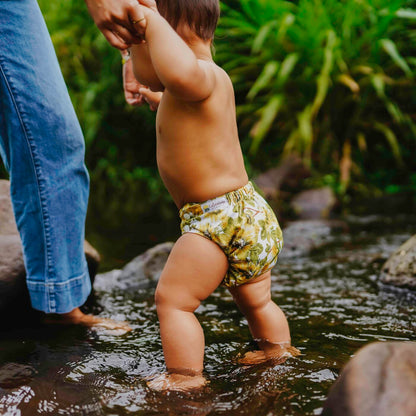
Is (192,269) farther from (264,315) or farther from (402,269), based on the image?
(402,269)

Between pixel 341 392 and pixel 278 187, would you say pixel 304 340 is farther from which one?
pixel 278 187

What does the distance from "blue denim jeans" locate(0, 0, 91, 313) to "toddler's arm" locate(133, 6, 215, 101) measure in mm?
588

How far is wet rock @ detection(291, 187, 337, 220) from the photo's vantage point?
4703 millimetres

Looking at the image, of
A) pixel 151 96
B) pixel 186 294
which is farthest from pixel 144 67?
pixel 186 294

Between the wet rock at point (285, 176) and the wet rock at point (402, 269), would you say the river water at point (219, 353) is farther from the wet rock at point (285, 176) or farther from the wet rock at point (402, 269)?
the wet rock at point (285, 176)

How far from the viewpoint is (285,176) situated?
5.30 m

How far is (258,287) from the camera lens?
1723 millimetres

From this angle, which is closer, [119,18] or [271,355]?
[119,18]

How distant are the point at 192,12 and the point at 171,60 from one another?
244 millimetres

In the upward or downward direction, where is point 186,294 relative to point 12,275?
upward

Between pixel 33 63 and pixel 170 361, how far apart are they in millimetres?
1054

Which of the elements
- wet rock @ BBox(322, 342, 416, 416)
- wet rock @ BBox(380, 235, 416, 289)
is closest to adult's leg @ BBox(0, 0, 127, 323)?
wet rock @ BBox(322, 342, 416, 416)

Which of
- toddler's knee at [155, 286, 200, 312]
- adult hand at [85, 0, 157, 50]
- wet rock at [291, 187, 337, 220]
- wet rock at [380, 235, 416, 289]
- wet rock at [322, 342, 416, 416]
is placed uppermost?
adult hand at [85, 0, 157, 50]

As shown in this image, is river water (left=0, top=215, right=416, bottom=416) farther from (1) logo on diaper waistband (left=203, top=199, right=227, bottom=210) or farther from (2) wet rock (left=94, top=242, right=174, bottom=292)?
(1) logo on diaper waistband (left=203, top=199, right=227, bottom=210)
